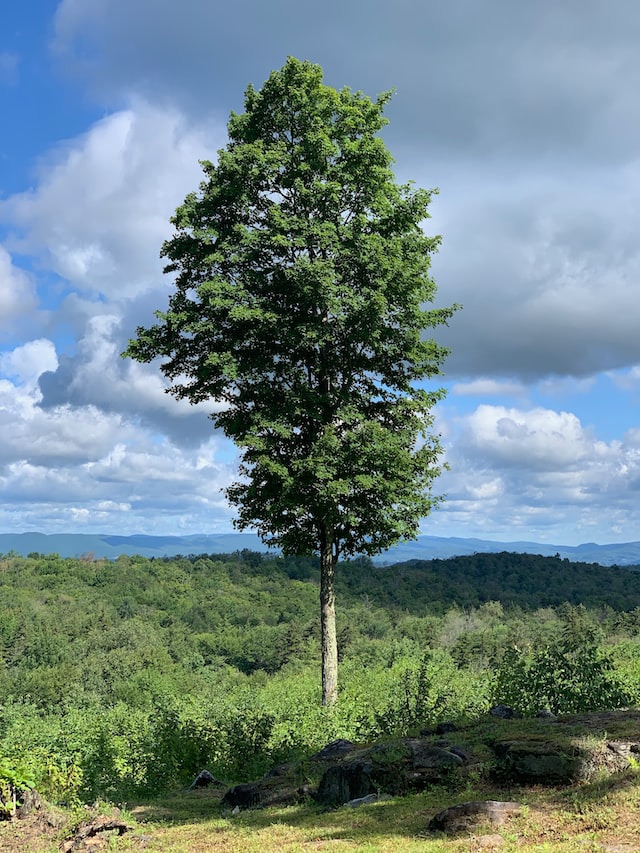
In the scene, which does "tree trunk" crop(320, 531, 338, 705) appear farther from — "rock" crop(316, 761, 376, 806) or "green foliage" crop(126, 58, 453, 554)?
"rock" crop(316, 761, 376, 806)

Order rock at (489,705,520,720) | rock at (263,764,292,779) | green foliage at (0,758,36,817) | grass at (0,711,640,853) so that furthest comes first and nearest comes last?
rock at (489,705,520,720), rock at (263,764,292,779), green foliage at (0,758,36,817), grass at (0,711,640,853)

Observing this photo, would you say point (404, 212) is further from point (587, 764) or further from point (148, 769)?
point (148, 769)

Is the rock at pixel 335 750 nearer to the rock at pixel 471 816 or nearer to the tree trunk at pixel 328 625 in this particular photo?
the tree trunk at pixel 328 625

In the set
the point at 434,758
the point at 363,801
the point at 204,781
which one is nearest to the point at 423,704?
the point at 204,781

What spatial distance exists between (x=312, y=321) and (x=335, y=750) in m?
9.47

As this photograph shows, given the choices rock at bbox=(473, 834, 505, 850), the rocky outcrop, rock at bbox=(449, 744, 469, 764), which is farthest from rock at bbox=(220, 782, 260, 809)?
rock at bbox=(473, 834, 505, 850)

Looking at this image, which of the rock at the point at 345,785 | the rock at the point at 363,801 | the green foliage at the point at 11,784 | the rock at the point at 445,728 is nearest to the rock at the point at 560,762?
the rock at the point at 363,801

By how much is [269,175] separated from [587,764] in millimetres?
14548

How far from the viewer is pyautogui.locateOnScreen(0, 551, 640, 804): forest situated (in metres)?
13.9

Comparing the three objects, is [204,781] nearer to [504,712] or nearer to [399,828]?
[504,712]

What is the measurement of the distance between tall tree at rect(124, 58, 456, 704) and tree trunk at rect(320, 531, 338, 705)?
42 mm

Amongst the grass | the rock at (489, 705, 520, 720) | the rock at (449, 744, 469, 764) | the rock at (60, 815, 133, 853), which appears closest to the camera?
the grass

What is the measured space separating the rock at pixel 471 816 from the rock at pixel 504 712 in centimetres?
572

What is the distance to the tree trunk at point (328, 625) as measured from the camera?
15.8m
